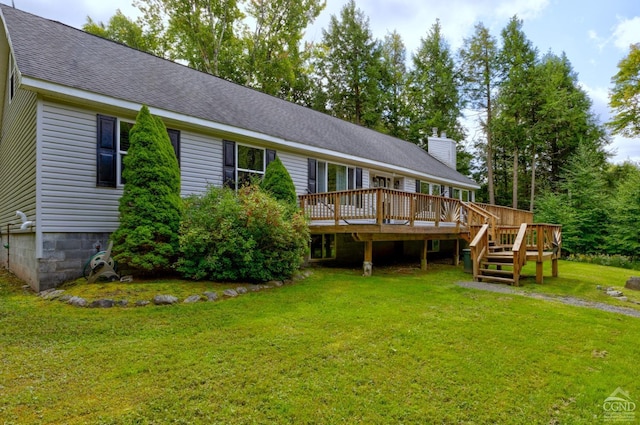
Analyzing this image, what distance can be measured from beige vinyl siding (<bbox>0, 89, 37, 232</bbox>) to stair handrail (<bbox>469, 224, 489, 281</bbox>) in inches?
375

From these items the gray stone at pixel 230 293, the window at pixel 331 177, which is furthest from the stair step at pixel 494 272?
the gray stone at pixel 230 293

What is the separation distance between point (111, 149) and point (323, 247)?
266 inches

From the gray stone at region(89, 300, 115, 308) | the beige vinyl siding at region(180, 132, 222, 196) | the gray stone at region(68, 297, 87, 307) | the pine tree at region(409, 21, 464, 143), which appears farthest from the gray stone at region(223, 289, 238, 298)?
the pine tree at region(409, 21, 464, 143)

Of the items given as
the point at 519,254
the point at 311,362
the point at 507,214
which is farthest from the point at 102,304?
the point at 507,214

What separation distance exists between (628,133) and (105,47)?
26.2m

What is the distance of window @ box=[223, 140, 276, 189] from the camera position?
8.95 meters

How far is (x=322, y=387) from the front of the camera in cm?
288

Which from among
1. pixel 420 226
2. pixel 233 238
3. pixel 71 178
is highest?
pixel 71 178

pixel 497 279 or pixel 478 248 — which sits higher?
pixel 478 248

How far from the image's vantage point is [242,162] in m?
9.38

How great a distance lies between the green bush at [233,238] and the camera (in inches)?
253

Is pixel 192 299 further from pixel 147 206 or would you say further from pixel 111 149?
pixel 111 149

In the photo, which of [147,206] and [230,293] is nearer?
[230,293]

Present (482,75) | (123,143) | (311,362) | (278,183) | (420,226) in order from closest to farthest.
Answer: (311,362), (123,143), (420,226), (278,183), (482,75)
